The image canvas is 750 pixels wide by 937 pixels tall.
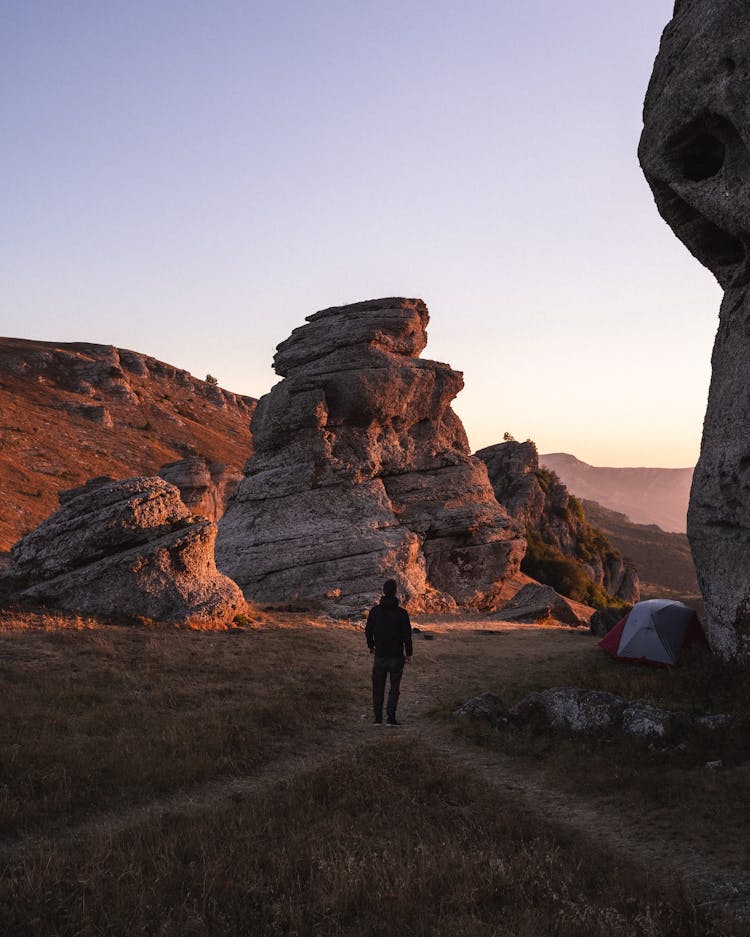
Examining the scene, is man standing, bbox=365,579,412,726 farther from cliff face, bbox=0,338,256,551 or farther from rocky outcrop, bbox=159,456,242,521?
rocky outcrop, bbox=159,456,242,521

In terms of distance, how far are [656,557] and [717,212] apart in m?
110

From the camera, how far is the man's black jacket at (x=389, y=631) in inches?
610

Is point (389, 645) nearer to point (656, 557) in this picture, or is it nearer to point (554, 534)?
point (554, 534)

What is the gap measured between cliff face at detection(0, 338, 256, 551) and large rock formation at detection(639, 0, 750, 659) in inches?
1603

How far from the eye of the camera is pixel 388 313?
47.6 meters

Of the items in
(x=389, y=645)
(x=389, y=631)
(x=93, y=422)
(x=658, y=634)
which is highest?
(x=93, y=422)

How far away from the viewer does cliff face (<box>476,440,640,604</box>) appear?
61.8 metres

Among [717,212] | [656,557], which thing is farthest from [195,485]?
[656,557]

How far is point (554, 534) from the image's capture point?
7300 cm

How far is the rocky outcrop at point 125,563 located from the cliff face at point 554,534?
39.6 m

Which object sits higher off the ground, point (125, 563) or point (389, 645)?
point (125, 563)

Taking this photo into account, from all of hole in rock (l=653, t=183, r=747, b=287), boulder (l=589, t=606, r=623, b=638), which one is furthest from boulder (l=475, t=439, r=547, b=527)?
hole in rock (l=653, t=183, r=747, b=287)

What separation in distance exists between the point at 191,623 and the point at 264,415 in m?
22.8

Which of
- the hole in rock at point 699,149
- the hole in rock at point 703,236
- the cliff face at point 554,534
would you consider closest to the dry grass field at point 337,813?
the hole in rock at point 703,236
